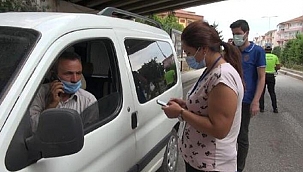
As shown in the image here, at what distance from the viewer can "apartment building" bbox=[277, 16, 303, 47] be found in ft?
318

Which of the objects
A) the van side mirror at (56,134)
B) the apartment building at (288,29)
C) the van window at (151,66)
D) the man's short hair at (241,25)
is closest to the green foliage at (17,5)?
the van window at (151,66)

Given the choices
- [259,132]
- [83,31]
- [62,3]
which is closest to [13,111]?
[83,31]

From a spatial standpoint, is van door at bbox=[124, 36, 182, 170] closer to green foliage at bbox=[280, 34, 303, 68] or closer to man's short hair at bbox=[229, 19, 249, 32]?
man's short hair at bbox=[229, 19, 249, 32]

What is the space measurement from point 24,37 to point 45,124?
0.57 metres

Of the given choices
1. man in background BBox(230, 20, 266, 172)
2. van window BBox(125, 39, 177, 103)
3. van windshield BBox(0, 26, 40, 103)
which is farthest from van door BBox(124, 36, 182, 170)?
van windshield BBox(0, 26, 40, 103)

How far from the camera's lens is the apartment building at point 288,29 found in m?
96.8

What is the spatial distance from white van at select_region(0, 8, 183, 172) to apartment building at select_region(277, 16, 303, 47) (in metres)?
97.1

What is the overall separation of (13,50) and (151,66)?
193 cm

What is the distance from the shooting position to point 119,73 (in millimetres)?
2684

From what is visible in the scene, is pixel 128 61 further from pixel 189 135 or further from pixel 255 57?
pixel 255 57

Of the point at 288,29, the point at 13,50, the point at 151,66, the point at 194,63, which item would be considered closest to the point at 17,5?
the point at 151,66

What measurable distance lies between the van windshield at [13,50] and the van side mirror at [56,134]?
0.23 metres

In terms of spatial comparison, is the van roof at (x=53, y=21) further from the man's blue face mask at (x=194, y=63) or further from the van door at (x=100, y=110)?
the man's blue face mask at (x=194, y=63)

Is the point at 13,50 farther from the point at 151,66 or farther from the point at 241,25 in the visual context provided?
the point at 241,25
